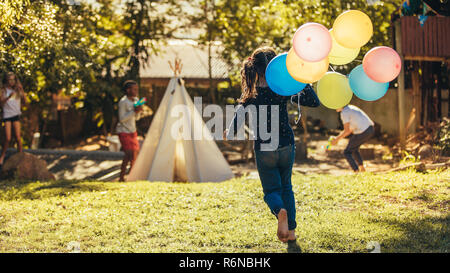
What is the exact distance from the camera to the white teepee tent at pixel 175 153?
10547 millimetres

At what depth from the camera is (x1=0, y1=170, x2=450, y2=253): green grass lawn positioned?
5.05m

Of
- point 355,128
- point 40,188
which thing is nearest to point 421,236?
point 355,128

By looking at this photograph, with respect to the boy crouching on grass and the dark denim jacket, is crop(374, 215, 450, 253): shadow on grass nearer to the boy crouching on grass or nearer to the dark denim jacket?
the dark denim jacket

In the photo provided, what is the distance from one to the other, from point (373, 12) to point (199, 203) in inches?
389

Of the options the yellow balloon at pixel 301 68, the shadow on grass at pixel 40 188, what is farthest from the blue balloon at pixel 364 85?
the shadow on grass at pixel 40 188

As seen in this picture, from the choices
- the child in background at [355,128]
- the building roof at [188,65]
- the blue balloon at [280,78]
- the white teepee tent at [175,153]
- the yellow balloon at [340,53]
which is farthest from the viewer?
the building roof at [188,65]

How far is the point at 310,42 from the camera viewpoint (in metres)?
4.56

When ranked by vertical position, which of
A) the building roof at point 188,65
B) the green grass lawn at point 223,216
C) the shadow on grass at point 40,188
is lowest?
the shadow on grass at point 40,188

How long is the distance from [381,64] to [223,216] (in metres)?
2.44

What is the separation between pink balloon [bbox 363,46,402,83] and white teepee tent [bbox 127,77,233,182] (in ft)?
19.7

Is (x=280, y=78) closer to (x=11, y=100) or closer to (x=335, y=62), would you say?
(x=335, y=62)

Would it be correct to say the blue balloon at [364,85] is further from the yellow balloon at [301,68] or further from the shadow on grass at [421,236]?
the shadow on grass at [421,236]

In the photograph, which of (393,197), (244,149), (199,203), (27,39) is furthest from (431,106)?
(27,39)

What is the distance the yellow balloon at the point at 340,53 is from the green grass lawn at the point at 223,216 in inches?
64.6
